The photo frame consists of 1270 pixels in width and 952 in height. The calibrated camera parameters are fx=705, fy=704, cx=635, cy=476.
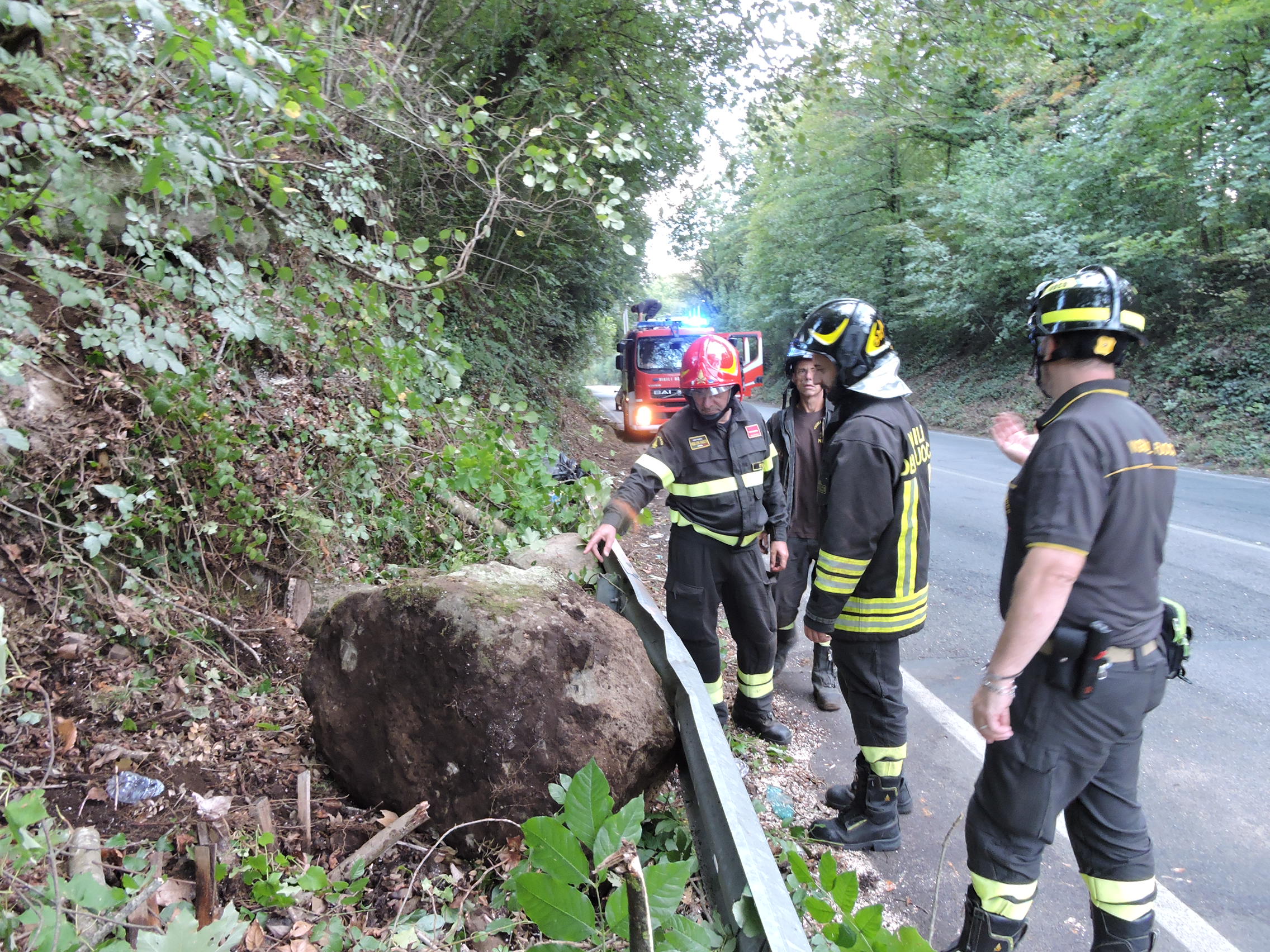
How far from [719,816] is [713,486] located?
180cm

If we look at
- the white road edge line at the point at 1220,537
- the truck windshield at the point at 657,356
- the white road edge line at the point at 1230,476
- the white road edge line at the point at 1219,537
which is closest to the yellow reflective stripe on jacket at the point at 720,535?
the white road edge line at the point at 1220,537

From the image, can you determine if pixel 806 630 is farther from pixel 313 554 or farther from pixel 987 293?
pixel 987 293

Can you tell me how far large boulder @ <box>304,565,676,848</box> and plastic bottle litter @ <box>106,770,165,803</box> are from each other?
52 cm

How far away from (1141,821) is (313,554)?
12.8ft

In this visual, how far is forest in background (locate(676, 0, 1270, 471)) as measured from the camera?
25.6 ft

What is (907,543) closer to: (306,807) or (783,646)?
(783,646)

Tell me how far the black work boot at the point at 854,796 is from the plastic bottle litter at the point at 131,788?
8.54 ft

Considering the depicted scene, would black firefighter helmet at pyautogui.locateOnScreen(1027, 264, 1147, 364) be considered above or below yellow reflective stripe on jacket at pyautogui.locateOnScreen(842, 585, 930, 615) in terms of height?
above

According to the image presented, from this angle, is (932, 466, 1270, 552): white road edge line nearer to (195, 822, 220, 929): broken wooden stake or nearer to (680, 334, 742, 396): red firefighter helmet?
(680, 334, 742, 396): red firefighter helmet

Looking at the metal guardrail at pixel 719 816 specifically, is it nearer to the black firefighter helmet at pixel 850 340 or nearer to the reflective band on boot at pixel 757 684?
the reflective band on boot at pixel 757 684

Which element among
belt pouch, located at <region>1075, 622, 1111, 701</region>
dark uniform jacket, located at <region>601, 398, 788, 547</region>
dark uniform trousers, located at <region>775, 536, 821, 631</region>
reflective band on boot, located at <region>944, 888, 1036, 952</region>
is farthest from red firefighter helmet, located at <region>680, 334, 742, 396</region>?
reflective band on boot, located at <region>944, 888, 1036, 952</region>

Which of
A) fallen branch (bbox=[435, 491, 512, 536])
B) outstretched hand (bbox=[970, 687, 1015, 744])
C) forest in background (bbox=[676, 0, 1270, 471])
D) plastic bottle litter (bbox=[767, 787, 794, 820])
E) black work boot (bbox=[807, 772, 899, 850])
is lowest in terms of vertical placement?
plastic bottle litter (bbox=[767, 787, 794, 820])

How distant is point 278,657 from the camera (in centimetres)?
346

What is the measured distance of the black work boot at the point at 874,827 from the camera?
288cm
